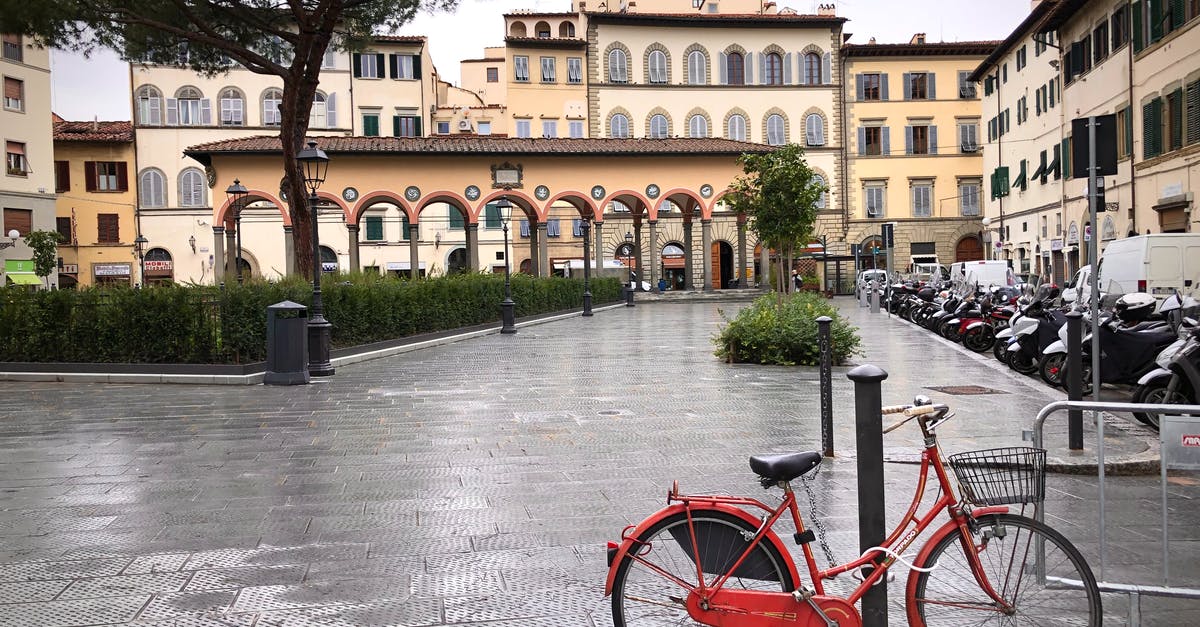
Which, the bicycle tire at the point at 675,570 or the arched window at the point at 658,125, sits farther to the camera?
the arched window at the point at 658,125

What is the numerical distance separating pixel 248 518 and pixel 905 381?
9.03 metres

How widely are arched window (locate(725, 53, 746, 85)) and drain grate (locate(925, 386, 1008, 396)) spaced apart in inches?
1944

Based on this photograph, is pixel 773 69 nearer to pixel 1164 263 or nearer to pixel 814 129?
pixel 814 129

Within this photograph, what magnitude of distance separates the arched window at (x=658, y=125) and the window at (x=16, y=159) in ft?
102

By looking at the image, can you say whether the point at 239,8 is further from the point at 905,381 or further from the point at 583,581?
the point at 583,581

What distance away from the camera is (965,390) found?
11.8 metres

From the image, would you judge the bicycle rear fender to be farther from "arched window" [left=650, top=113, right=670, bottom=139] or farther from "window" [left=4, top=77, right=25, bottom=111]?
"arched window" [left=650, top=113, right=670, bottom=139]

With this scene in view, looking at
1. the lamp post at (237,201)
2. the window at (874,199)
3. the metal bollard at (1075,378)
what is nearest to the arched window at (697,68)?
the window at (874,199)

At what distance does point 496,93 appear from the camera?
71.1m

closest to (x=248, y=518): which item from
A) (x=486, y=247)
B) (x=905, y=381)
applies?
(x=905, y=381)

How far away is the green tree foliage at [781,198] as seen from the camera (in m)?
18.2

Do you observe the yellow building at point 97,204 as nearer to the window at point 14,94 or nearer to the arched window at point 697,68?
the window at point 14,94

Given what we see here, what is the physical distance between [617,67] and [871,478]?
56739 mm

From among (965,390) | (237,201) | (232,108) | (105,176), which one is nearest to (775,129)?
(232,108)
